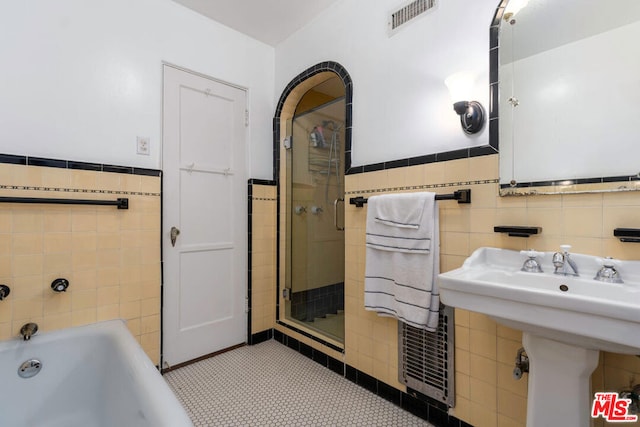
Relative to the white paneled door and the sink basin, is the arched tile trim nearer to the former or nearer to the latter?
the white paneled door

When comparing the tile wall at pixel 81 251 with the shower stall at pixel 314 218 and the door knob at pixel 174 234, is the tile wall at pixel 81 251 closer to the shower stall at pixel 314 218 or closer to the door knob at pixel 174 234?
the door knob at pixel 174 234

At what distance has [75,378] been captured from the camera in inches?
59.2

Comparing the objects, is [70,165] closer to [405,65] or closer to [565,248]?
[405,65]

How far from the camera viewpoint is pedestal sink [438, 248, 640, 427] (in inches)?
31.7

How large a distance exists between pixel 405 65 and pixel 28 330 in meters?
2.36

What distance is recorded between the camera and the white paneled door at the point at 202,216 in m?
2.05

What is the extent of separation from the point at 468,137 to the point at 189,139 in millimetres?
1758

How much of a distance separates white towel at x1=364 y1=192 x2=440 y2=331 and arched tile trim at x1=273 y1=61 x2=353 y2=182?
0.49m

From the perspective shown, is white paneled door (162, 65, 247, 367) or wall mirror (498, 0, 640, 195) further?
white paneled door (162, 65, 247, 367)

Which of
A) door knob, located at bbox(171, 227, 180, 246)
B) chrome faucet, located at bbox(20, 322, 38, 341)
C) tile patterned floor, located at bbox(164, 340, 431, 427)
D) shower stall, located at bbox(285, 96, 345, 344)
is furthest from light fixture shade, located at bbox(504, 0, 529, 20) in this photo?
chrome faucet, located at bbox(20, 322, 38, 341)

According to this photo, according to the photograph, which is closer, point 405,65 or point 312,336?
point 405,65

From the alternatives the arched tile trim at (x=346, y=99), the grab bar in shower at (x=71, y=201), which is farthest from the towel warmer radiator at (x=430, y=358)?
the grab bar in shower at (x=71, y=201)

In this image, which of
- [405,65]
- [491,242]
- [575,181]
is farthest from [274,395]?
[405,65]

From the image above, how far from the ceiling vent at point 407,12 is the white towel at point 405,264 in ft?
3.14
